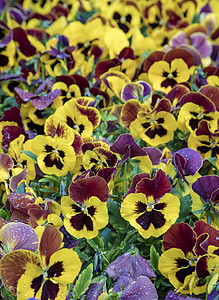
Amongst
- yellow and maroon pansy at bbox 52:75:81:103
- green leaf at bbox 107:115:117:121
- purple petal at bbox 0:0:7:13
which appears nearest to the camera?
green leaf at bbox 107:115:117:121

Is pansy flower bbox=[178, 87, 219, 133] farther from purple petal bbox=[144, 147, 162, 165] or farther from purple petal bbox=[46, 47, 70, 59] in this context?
purple petal bbox=[46, 47, 70, 59]

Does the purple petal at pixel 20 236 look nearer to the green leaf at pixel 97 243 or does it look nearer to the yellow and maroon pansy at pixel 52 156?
the green leaf at pixel 97 243

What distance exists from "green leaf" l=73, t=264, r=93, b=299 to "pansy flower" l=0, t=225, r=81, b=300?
0.16 feet

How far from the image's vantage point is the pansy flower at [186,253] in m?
1.10

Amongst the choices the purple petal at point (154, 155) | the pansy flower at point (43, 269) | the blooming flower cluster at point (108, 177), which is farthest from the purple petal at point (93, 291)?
the purple petal at point (154, 155)

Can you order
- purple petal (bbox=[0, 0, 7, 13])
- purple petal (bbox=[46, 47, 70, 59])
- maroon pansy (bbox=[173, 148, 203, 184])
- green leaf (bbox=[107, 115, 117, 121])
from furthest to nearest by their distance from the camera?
purple petal (bbox=[0, 0, 7, 13])
purple petal (bbox=[46, 47, 70, 59])
green leaf (bbox=[107, 115, 117, 121])
maroon pansy (bbox=[173, 148, 203, 184])

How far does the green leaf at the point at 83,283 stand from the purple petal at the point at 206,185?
0.37 m

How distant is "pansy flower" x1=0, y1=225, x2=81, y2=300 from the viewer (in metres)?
1.00

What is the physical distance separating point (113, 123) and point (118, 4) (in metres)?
1.29

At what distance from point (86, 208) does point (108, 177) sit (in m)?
0.13

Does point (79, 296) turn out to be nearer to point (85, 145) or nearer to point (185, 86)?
point (85, 145)

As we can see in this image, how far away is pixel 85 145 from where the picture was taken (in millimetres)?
1356

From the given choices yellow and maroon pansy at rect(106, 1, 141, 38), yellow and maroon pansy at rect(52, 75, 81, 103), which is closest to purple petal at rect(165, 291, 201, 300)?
yellow and maroon pansy at rect(52, 75, 81, 103)

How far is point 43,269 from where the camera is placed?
1.05 meters
